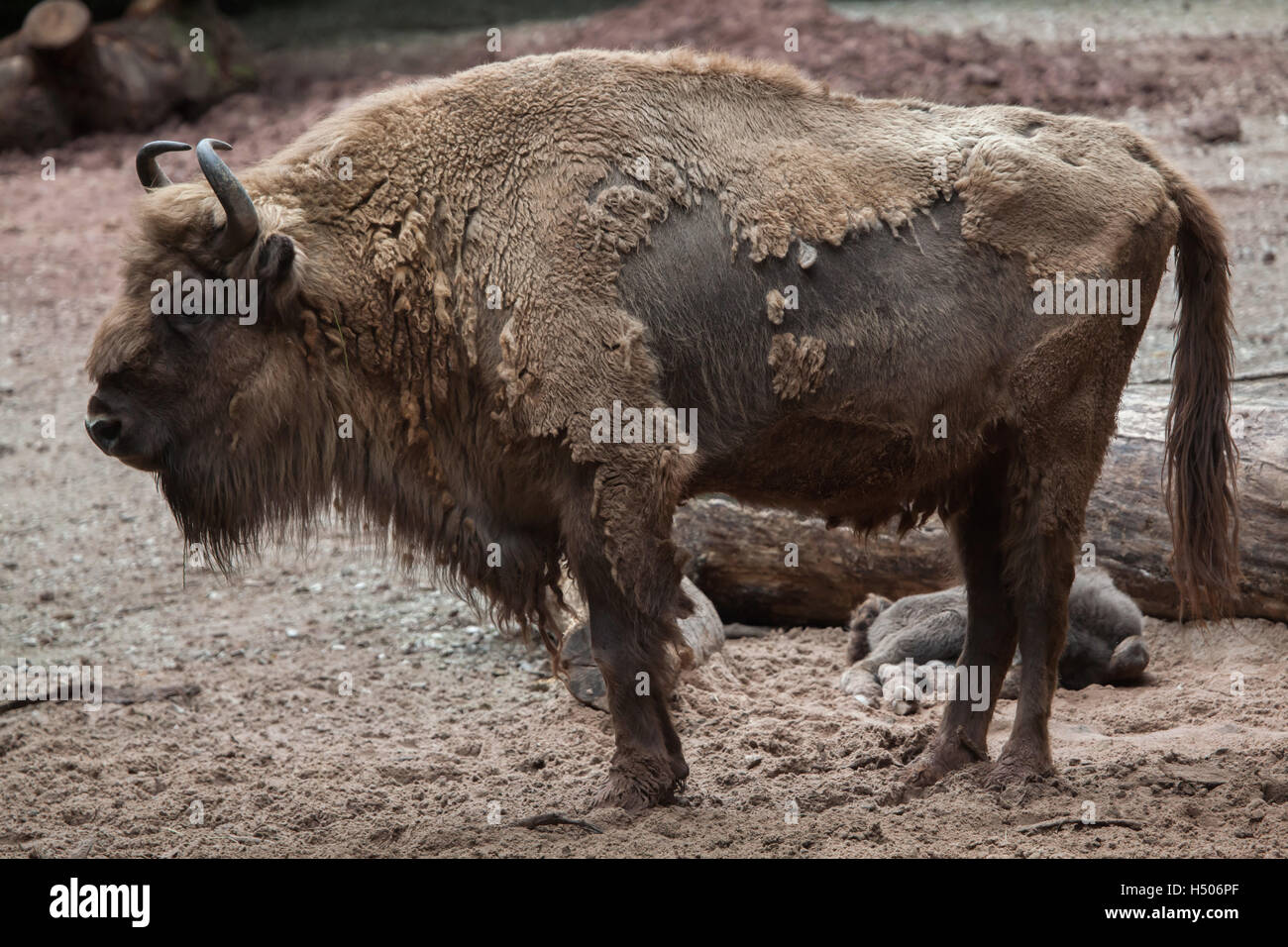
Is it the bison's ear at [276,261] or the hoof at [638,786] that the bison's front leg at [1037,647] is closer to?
the hoof at [638,786]

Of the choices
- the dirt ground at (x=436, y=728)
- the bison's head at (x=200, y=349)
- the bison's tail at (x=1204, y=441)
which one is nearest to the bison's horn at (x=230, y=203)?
the bison's head at (x=200, y=349)

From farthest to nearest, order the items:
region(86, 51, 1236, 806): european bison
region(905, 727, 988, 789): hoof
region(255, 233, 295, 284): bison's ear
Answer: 1. region(905, 727, 988, 789): hoof
2. region(86, 51, 1236, 806): european bison
3. region(255, 233, 295, 284): bison's ear

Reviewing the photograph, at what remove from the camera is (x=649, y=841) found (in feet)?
13.7

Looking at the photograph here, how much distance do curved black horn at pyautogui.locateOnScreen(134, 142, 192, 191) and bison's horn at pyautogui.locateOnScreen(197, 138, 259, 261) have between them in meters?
0.12

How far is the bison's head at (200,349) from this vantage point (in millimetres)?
4168

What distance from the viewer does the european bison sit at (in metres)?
4.20

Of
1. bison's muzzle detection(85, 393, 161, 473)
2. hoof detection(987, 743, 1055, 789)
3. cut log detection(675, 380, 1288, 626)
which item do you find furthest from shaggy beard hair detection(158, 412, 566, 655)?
hoof detection(987, 743, 1055, 789)

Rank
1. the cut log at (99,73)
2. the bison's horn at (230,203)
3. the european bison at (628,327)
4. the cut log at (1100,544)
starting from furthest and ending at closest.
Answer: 1. the cut log at (99,73)
2. the cut log at (1100,544)
3. the european bison at (628,327)
4. the bison's horn at (230,203)

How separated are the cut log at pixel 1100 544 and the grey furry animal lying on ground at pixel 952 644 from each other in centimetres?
24

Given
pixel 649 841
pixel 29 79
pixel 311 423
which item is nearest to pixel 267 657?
pixel 311 423

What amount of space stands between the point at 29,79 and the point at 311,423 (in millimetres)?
12250

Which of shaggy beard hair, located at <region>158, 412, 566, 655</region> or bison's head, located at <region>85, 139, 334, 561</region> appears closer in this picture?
bison's head, located at <region>85, 139, 334, 561</region>

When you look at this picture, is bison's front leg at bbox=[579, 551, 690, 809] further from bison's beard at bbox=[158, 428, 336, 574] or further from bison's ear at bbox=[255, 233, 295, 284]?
bison's ear at bbox=[255, 233, 295, 284]

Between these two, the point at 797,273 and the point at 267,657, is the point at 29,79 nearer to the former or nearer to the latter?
the point at 267,657
